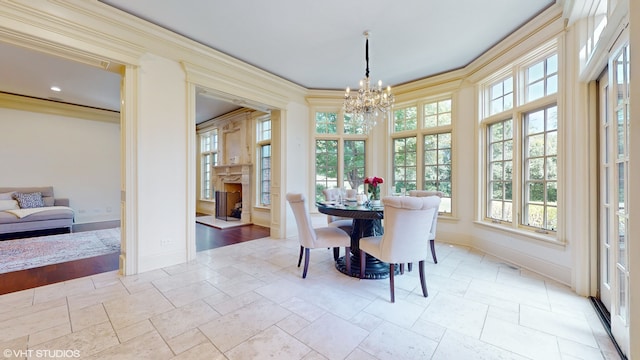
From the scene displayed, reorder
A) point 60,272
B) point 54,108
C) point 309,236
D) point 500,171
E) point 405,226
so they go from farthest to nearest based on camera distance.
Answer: point 54,108, point 500,171, point 60,272, point 309,236, point 405,226

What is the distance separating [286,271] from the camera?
312 centimetres

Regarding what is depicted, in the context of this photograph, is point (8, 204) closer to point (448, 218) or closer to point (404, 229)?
point (404, 229)

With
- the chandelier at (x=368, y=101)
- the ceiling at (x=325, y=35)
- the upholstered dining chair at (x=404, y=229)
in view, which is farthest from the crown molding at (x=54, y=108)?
the upholstered dining chair at (x=404, y=229)

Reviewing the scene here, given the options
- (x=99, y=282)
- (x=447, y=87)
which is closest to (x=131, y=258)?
(x=99, y=282)

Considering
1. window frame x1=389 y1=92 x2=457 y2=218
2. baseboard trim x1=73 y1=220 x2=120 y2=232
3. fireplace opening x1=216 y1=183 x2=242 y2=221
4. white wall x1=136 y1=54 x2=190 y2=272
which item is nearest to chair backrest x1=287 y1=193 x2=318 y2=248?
white wall x1=136 y1=54 x2=190 y2=272

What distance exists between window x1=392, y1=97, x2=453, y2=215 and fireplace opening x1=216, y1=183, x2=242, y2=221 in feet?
14.1

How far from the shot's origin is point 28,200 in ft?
17.3

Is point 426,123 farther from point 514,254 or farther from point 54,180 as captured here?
point 54,180

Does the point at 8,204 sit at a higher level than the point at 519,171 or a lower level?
lower

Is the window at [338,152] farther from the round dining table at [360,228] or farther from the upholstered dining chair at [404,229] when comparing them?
the upholstered dining chair at [404,229]

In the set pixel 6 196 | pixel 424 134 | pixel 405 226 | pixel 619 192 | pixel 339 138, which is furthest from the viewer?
pixel 339 138

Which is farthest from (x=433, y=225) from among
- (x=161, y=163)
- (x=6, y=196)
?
(x=6, y=196)

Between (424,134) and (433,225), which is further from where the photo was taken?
(424,134)

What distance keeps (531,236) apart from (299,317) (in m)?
2.94
